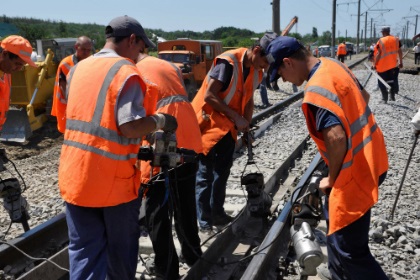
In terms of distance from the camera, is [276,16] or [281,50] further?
[276,16]

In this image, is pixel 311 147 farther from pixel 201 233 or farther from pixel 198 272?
pixel 198 272

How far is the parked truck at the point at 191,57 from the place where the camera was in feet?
58.9

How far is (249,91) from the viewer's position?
4.96m

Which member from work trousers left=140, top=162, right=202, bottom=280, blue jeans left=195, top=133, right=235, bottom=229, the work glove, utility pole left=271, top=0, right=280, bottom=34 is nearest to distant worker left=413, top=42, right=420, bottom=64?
utility pole left=271, top=0, right=280, bottom=34

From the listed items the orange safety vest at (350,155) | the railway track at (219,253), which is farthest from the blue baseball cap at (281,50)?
the railway track at (219,253)

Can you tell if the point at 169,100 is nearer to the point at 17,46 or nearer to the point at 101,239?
the point at 101,239

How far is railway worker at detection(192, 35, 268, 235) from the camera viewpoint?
4.60m

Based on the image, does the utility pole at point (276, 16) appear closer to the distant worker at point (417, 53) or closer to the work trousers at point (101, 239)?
the work trousers at point (101, 239)

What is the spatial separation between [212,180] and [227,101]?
0.86m

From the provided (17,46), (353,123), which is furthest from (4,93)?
(353,123)

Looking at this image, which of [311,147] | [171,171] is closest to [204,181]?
[171,171]

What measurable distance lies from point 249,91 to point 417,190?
279cm

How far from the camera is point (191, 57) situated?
18.8 meters

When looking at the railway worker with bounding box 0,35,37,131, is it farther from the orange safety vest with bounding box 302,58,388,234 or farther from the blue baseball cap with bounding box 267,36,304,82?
the orange safety vest with bounding box 302,58,388,234
